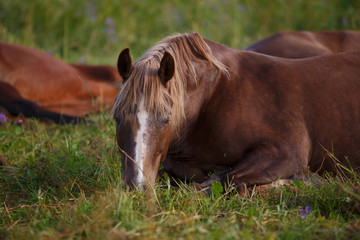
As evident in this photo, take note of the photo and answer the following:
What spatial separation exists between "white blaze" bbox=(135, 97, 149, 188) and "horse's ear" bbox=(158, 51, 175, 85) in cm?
20

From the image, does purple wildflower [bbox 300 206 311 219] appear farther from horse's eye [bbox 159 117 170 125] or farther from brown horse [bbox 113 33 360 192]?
horse's eye [bbox 159 117 170 125]

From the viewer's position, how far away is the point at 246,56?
3.30 metres

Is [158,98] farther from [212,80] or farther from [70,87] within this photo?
[70,87]

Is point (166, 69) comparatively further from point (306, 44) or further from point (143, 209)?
point (306, 44)

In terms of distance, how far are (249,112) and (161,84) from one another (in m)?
0.72

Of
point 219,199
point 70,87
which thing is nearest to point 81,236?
point 219,199

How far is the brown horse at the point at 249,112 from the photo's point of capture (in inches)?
113

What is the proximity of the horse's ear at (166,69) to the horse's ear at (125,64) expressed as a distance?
0.21 m

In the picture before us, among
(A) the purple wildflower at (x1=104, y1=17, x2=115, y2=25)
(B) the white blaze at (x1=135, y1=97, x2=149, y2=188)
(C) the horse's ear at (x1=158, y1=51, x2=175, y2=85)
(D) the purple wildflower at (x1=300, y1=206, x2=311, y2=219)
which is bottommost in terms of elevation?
(D) the purple wildflower at (x1=300, y1=206, x2=311, y2=219)

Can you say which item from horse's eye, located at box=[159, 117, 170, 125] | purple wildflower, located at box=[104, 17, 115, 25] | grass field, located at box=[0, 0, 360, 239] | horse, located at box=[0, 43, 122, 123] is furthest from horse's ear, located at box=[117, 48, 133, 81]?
purple wildflower, located at box=[104, 17, 115, 25]

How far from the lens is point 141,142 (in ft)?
8.26

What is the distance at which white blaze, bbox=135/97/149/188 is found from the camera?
249cm

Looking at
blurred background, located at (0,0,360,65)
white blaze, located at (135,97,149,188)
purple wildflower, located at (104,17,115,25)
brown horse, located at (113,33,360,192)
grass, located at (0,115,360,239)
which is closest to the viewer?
grass, located at (0,115,360,239)

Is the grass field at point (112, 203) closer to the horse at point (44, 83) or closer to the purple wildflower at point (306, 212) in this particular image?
the purple wildflower at point (306, 212)
